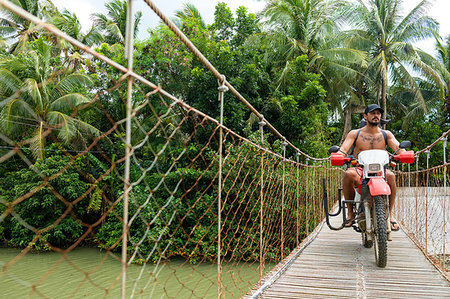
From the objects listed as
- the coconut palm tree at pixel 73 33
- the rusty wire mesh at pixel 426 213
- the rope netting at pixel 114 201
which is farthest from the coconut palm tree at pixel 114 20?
the rusty wire mesh at pixel 426 213

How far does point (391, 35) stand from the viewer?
41.5ft

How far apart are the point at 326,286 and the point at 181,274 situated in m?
6.31

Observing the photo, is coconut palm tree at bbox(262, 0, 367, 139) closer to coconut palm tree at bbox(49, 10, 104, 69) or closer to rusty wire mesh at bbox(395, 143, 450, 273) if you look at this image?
rusty wire mesh at bbox(395, 143, 450, 273)

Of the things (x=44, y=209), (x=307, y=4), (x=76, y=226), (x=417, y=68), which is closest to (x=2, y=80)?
(x=44, y=209)

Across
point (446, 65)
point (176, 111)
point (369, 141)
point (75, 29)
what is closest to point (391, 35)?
point (446, 65)

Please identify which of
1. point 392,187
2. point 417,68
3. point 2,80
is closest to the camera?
point 392,187

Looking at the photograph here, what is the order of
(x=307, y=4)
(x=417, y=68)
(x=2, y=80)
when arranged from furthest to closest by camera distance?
1. (x=417, y=68)
2. (x=307, y=4)
3. (x=2, y=80)

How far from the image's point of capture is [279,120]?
905 cm

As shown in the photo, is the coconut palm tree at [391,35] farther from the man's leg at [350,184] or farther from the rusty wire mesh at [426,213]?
the man's leg at [350,184]

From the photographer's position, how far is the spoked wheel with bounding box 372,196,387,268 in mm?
2289

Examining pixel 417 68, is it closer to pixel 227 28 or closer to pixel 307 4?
pixel 307 4

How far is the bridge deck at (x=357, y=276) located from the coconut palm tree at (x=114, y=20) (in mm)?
11385

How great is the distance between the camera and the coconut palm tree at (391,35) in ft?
39.7

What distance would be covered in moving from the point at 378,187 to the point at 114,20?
1316 cm
